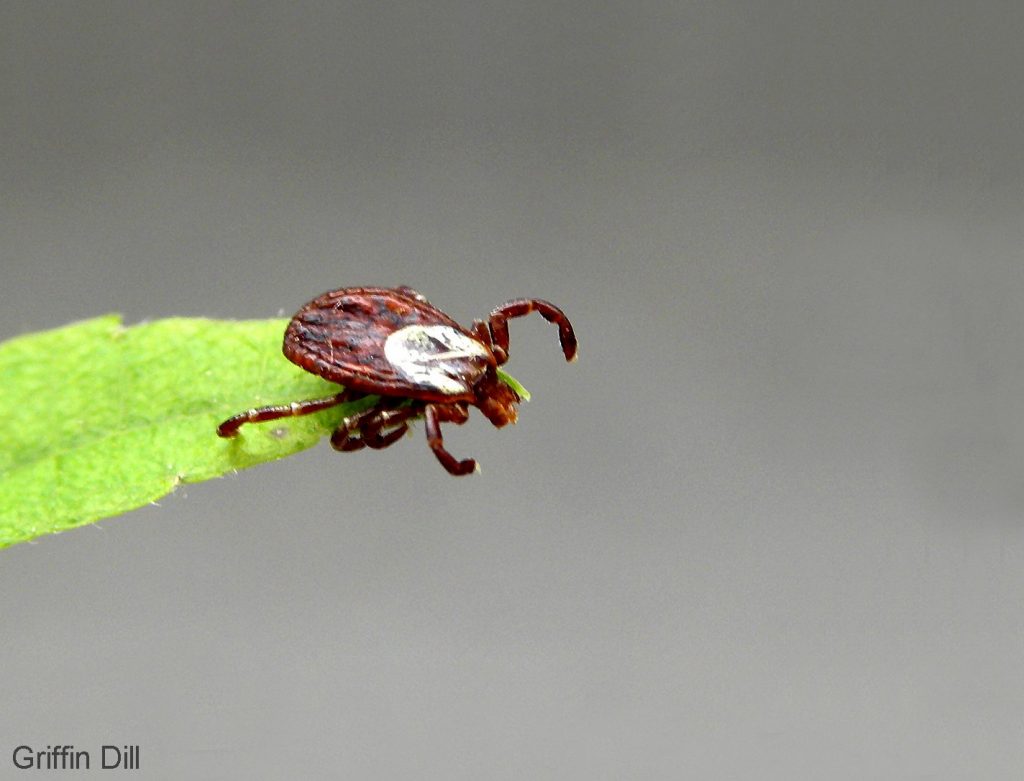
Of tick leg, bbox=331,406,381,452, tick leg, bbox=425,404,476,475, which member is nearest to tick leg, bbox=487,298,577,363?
tick leg, bbox=425,404,476,475

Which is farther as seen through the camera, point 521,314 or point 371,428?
point 521,314

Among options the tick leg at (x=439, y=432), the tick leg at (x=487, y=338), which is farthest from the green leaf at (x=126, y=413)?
the tick leg at (x=487, y=338)

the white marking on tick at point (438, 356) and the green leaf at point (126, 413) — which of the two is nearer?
the green leaf at point (126, 413)

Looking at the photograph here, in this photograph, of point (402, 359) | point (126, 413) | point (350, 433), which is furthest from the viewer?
point (402, 359)

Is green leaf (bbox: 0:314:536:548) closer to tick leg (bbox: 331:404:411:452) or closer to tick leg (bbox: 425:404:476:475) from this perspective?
tick leg (bbox: 331:404:411:452)

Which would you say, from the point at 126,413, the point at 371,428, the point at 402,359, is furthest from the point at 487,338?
the point at 126,413

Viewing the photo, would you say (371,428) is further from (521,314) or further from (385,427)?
(521,314)

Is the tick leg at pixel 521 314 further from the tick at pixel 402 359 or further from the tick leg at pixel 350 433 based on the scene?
the tick leg at pixel 350 433

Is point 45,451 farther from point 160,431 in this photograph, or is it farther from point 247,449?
point 247,449
